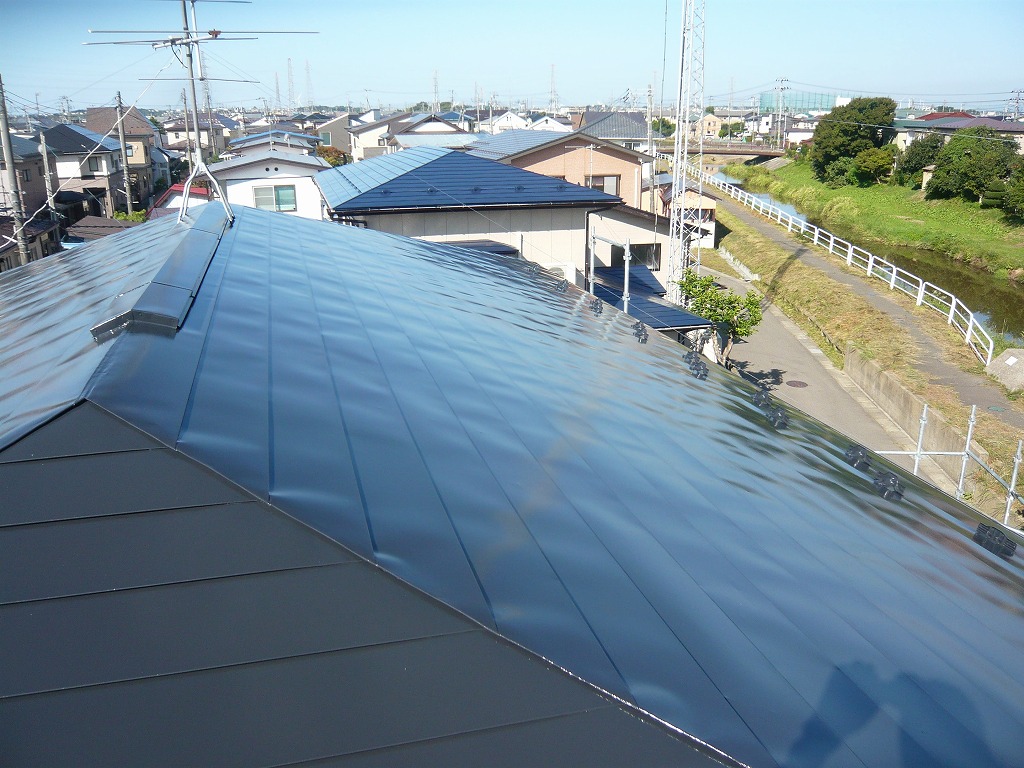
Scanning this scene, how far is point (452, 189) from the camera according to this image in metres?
13.2

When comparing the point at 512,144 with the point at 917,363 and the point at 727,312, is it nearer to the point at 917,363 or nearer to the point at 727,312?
the point at 727,312

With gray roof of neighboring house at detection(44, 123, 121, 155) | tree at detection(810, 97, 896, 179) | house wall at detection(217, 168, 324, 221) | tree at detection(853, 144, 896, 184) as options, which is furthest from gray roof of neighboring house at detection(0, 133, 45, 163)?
tree at detection(810, 97, 896, 179)

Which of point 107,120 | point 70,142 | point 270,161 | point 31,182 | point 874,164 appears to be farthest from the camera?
point 107,120

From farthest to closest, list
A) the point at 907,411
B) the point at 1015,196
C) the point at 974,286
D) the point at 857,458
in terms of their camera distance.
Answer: the point at 1015,196 → the point at 974,286 → the point at 907,411 → the point at 857,458

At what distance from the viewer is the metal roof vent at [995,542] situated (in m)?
3.95

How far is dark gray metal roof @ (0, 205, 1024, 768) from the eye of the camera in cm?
160

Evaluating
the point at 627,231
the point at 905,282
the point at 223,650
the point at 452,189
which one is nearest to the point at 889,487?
the point at 223,650

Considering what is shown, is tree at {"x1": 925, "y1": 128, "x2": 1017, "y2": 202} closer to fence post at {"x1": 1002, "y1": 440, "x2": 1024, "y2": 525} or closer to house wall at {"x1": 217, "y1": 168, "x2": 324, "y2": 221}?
house wall at {"x1": 217, "y1": 168, "x2": 324, "y2": 221}

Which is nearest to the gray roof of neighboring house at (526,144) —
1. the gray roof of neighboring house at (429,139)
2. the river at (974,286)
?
the gray roof of neighboring house at (429,139)

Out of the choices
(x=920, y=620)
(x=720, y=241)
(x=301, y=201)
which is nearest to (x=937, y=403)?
(x=920, y=620)

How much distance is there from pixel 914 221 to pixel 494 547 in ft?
118

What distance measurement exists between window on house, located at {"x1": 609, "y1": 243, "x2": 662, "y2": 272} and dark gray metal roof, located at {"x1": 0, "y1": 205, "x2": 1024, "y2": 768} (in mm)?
14190

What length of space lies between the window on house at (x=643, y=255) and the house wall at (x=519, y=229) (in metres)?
3.94

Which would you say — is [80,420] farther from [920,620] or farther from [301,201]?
[301,201]
